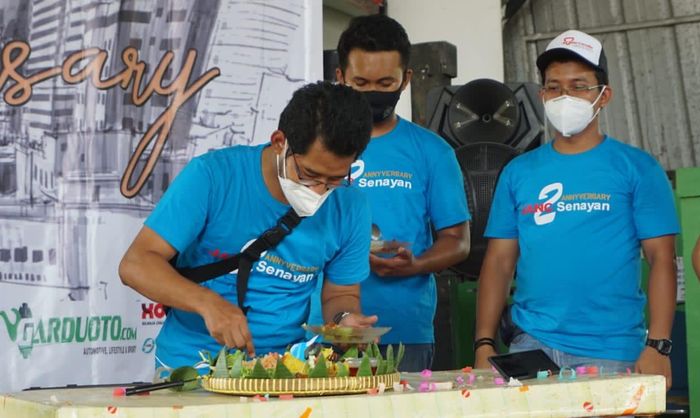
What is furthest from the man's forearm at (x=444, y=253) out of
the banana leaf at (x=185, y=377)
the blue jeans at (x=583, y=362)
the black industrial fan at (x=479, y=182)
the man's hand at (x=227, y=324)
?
the black industrial fan at (x=479, y=182)

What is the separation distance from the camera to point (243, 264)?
2697mm

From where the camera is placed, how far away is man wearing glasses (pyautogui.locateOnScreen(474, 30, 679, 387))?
3291 millimetres

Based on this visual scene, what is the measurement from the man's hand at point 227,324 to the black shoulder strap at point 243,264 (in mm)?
195

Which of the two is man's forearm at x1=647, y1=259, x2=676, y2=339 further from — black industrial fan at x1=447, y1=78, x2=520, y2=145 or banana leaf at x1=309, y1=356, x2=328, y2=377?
black industrial fan at x1=447, y1=78, x2=520, y2=145

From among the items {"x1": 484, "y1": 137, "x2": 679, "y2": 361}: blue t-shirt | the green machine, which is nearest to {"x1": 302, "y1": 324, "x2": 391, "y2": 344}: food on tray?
{"x1": 484, "y1": 137, "x2": 679, "y2": 361}: blue t-shirt

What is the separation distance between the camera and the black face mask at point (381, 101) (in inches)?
139

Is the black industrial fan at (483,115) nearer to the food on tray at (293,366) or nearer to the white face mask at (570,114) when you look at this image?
the white face mask at (570,114)

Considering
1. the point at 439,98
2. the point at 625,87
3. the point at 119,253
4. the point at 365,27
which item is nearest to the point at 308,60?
the point at 365,27

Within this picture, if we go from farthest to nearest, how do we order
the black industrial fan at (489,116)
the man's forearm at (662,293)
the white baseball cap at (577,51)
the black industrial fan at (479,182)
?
the black industrial fan at (489,116) → the black industrial fan at (479,182) → the white baseball cap at (577,51) → the man's forearm at (662,293)

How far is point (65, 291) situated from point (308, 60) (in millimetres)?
1170

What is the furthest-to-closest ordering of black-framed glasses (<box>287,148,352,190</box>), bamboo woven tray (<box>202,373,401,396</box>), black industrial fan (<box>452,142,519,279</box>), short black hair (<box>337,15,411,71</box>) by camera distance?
1. black industrial fan (<box>452,142,519,279</box>)
2. short black hair (<box>337,15,411,71</box>)
3. black-framed glasses (<box>287,148,352,190</box>)
4. bamboo woven tray (<box>202,373,401,396</box>)

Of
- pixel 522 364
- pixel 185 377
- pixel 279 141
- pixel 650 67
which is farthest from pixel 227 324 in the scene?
pixel 650 67

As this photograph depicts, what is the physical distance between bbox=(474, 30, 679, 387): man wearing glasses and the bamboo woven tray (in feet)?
3.75

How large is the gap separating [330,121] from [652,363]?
3.99 feet
